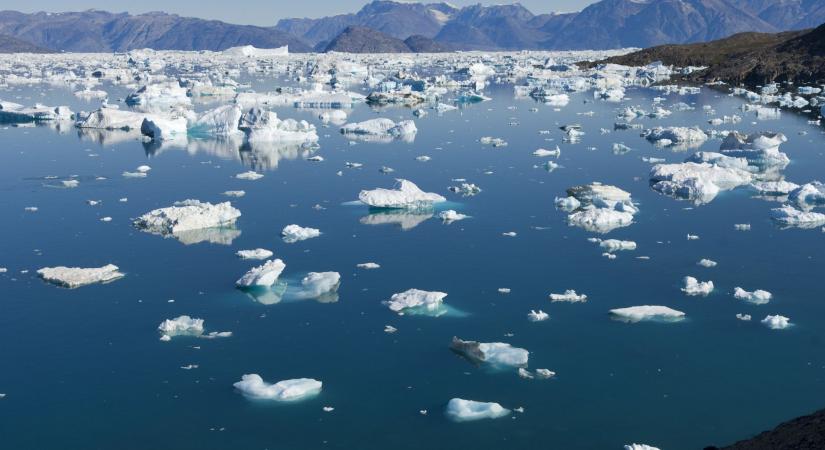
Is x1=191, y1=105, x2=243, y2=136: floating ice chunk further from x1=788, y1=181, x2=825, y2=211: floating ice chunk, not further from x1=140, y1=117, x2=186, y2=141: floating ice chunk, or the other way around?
x1=788, y1=181, x2=825, y2=211: floating ice chunk

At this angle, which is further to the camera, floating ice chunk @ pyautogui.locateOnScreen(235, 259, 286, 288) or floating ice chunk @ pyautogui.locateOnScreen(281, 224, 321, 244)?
floating ice chunk @ pyautogui.locateOnScreen(281, 224, 321, 244)

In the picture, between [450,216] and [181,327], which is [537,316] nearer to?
[181,327]

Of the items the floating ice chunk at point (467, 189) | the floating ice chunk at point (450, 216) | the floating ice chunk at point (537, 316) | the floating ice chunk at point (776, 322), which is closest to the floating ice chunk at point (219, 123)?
the floating ice chunk at point (467, 189)

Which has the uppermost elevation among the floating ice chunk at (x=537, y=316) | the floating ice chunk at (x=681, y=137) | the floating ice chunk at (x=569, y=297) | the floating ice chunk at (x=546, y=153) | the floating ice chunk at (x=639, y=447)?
the floating ice chunk at (x=681, y=137)

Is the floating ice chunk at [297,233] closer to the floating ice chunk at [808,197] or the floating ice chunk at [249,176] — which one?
the floating ice chunk at [249,176]

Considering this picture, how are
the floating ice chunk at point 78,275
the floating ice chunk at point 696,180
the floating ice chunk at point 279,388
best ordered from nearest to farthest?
the floating ice chunk at point 279,388 < the floating ice chunk at point 78,275 < the floating ice chunk at point 696,180

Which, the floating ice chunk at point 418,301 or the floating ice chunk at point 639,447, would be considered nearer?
the floating ice chunk at point 639,447

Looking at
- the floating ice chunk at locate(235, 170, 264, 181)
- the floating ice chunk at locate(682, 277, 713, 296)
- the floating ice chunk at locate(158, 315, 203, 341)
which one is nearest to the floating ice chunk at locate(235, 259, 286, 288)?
the floating ice chunk at locate(158, 315, 203, 341)
